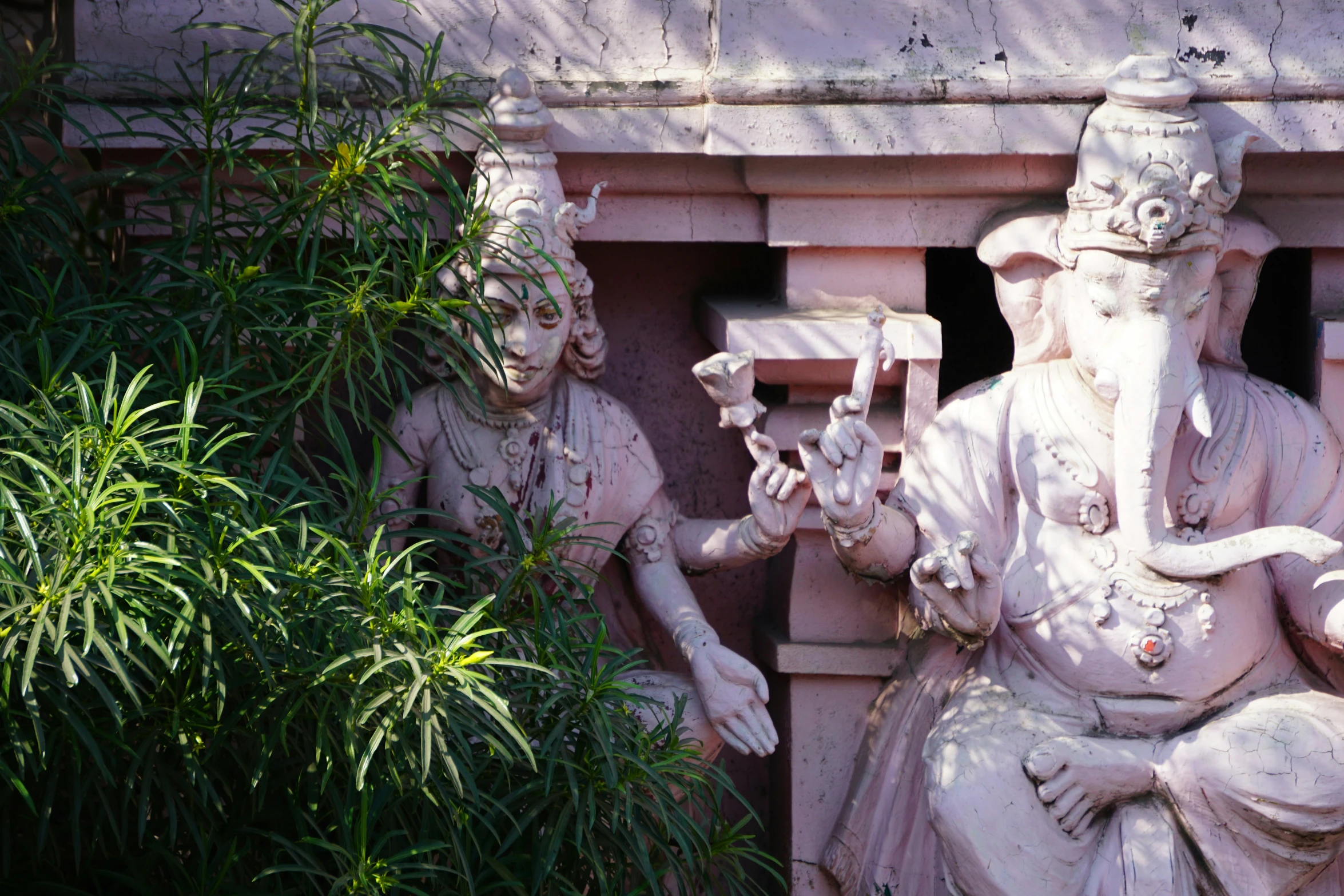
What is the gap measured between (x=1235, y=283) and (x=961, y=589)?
0.77m

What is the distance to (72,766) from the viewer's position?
231 cm

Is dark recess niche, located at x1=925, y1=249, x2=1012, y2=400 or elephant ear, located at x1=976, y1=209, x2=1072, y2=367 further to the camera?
dark recess niche, located at x1=925, y1=249, x2=1012, y2=400

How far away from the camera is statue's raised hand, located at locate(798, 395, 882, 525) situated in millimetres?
2811

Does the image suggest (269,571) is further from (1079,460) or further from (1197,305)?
(1197,305)

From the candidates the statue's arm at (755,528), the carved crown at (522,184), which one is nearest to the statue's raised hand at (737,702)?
the statue's arm at (755,528)

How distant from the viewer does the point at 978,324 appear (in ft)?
11.9

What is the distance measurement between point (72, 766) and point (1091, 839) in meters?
1.67

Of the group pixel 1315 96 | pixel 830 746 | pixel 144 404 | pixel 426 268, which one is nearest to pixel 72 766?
pixel 144 404

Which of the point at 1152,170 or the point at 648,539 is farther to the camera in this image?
the point at 648,539

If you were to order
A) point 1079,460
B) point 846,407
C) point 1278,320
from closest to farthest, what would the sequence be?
point 846,407 → point 1079,460 → point 1278,320

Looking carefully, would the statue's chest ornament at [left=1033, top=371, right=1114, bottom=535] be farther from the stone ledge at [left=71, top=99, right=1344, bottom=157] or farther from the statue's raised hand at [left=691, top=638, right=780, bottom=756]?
the statue's raised hand at [left=691, top=638, right=780, bottom=756]

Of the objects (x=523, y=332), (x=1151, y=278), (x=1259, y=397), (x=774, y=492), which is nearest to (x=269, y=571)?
(x=523, y=332)

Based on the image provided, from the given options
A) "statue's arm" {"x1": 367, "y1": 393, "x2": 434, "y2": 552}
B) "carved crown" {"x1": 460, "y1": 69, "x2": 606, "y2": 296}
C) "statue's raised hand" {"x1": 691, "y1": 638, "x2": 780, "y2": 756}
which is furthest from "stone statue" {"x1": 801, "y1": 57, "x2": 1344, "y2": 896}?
"statue's arm" {"x1": 367, "y1": 393, "x2": 434, "y2": 552}

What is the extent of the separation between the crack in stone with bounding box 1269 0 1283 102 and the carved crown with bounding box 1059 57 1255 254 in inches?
5.1
